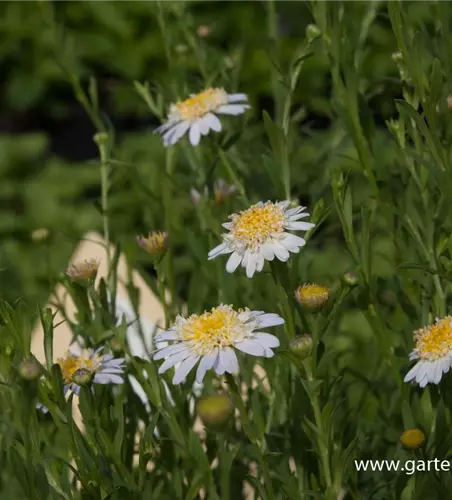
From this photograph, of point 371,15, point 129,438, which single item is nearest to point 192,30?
point 371,15

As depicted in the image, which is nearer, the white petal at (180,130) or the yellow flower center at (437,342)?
the yellow flower center at (437,342)

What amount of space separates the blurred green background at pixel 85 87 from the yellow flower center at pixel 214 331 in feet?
3.07

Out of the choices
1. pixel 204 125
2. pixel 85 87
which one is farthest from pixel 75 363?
pixel 85 87

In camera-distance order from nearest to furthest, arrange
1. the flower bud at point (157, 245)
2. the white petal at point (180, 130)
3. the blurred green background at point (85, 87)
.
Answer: the flower bud at point (157, 245)
the white petal at point (180, 130)
the blurred green background at point (85, 87)

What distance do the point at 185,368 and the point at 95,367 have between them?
0.10 m

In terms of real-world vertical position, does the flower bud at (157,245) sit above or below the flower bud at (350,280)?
above

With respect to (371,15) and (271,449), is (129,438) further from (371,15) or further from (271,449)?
(371,15)

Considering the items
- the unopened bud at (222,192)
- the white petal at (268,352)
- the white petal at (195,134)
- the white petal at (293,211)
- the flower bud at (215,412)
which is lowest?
the flower bud at (215,412)

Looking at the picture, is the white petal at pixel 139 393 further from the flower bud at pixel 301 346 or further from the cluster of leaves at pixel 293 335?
the flower bud at pixel 301 346

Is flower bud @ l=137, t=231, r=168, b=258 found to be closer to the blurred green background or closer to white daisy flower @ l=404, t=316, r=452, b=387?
white daisy flower @ l=404, t=316, r=452, b=387

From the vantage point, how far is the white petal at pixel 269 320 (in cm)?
61

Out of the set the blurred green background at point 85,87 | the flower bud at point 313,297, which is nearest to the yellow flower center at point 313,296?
the flower bud at point 313,297

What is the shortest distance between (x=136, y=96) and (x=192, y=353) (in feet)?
5.60

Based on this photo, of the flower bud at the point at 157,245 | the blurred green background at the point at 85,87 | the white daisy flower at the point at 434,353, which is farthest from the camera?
the blurred green background at the point at 85,87
